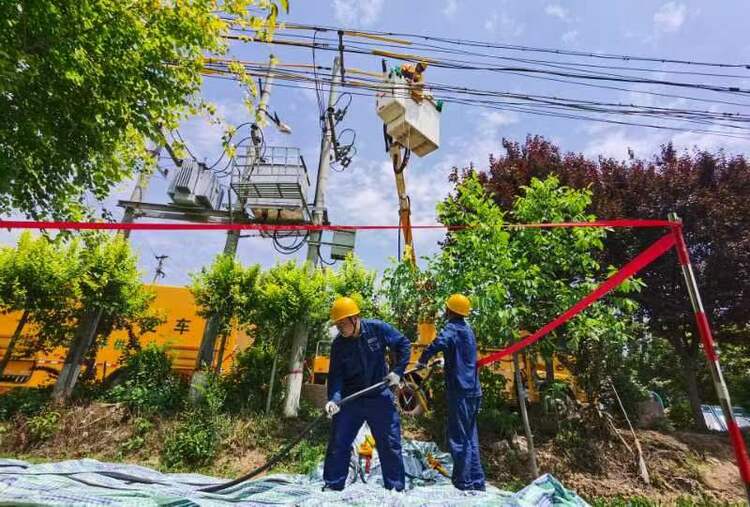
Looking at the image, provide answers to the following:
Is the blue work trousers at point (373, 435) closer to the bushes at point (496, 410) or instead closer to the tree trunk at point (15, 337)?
the bushes at point (496, 410)

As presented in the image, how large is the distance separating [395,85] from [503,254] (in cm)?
431

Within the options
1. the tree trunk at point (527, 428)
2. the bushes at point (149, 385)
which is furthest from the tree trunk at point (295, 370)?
the tree trunk at point (527, 428)

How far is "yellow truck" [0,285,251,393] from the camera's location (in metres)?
8.68

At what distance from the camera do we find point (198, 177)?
37.8ft

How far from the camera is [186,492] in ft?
11.0

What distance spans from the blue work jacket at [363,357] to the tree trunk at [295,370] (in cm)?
429

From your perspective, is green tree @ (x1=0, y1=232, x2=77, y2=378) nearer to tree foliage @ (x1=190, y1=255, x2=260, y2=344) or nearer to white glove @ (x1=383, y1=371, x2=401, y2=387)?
tree foliage @ (x1=190, y1=255, x2=260, y2=344)

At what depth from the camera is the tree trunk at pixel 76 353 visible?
24.5 feet

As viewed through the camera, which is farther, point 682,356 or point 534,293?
point 682,356

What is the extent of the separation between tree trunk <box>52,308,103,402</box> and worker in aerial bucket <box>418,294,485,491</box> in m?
6.87

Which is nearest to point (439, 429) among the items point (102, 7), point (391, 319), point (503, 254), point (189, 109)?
point (391, 319)

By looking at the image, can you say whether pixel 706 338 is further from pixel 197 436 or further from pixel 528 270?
pixel 197 436

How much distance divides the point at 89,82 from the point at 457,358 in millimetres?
4595

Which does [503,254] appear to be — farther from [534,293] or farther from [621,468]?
[621,468]
